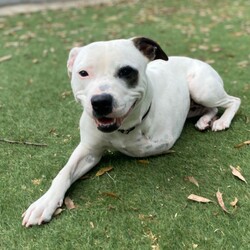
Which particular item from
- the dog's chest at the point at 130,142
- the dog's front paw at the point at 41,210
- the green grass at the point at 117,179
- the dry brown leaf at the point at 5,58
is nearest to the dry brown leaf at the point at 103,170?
the green grass at the point at 117,179

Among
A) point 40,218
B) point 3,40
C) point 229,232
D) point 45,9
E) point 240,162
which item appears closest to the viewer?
point 229,232

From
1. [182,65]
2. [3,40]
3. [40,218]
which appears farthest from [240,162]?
[3,40]

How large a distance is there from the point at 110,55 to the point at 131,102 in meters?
0.30

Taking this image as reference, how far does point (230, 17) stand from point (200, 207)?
6.34m

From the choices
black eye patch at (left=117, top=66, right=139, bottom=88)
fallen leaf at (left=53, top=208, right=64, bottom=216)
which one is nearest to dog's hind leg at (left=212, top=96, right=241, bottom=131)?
black eye patch at (left=117, top=66, right=139, bottom=88)

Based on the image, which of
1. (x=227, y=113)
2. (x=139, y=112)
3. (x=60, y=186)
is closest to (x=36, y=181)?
(x=60, y=186)

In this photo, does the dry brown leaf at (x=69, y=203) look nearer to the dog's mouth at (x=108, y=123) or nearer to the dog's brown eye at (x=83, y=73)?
the dog's mouth at (x=108, y=123)

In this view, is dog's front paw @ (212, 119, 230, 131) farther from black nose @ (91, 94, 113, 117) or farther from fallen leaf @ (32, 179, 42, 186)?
fallen leaf @ (32, 179, 42, 186)

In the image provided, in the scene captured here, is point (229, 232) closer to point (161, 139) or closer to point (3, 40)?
point (161, 139)

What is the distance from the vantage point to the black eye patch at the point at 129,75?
8.36 feet

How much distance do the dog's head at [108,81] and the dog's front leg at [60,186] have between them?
1.42 ft

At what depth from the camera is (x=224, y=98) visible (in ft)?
12.3

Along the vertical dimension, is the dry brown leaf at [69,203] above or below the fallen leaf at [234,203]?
below

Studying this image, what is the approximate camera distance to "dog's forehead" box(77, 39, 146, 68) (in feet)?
8.32
